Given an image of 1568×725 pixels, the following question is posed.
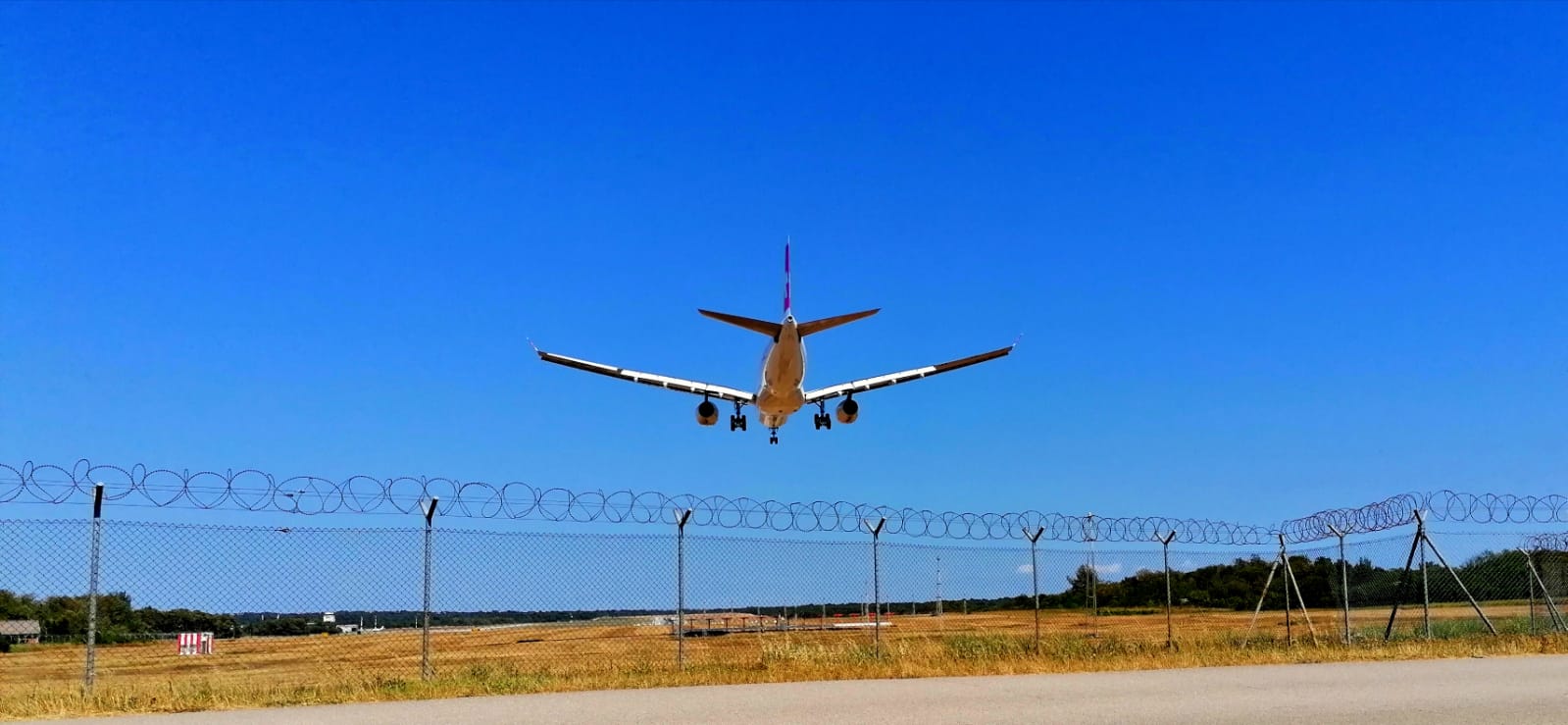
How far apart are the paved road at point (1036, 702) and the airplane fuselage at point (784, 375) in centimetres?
1774

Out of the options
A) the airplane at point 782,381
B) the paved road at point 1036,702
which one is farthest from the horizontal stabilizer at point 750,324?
the paved road at point 1036,702

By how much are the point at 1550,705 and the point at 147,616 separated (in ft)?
67.3

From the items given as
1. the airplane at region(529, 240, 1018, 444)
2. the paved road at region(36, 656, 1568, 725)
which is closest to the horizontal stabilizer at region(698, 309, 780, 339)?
the airplane at region(529, 240, 1018, 444)

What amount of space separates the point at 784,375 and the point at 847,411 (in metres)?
5.29

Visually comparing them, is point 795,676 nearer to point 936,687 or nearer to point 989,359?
point 936,687

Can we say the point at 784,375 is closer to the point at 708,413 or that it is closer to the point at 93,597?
the point at 708,413

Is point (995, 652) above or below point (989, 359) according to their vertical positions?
below

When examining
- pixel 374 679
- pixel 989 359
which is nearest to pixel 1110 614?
pixel 989 359

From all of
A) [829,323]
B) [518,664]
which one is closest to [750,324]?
[829,323]

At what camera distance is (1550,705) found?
14.7m

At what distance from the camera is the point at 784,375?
36.1 meters

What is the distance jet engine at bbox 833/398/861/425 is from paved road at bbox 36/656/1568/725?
2204cm

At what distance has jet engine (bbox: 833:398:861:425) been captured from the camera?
134 ft

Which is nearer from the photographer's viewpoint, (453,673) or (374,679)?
(374,679)
